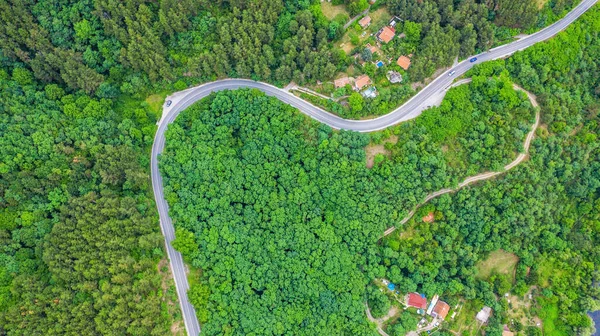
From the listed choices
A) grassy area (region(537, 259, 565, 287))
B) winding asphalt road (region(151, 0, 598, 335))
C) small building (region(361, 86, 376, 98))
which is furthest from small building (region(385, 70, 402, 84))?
grassy area (region(537, 259, 565, 287))

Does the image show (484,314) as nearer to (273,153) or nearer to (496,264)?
(496,264)

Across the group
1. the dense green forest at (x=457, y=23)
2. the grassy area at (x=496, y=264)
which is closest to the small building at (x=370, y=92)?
the dense green forest at (x=457, y=23)

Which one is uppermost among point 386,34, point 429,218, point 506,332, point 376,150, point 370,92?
point 386,34

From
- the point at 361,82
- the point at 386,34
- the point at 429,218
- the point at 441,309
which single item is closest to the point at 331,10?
the point at 386,34

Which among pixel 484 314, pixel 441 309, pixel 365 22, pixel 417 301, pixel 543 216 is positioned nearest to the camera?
pixel 417 301

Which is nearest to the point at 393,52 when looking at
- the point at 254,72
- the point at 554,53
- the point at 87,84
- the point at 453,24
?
the point at 453,24

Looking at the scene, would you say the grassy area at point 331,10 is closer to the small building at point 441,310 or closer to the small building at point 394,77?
the small building at point 394,77
